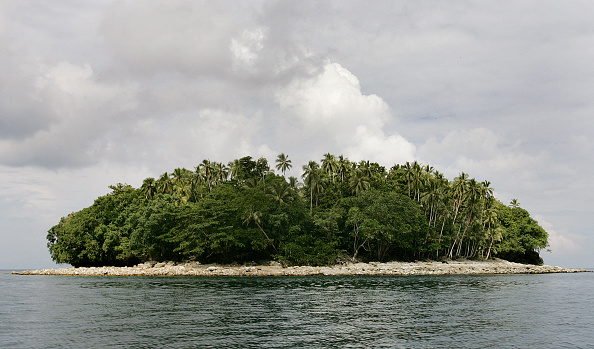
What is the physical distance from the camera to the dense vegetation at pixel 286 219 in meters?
73.8

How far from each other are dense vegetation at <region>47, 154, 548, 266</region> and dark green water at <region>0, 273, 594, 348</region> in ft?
107

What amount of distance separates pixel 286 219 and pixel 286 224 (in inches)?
95.8

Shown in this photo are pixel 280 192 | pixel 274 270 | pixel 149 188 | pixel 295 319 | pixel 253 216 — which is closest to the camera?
pixel 295 319

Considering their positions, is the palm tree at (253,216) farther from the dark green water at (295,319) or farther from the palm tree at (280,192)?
the dark green water at (295,319)

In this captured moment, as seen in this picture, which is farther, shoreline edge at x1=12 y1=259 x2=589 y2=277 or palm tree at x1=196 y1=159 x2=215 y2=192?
palm tree at x1=196 y1=159 x2=215 y2=192

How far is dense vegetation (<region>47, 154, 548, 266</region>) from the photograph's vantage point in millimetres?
73750

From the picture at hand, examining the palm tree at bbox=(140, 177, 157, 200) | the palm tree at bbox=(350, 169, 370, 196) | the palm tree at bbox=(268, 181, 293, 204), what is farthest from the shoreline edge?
the palm tree at bbox=(140, 177, 157, 200)

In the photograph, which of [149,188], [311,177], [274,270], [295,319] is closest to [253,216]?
[274,270]

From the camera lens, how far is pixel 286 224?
76.2 metres

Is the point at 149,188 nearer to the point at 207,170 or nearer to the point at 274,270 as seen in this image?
the point at 207,170

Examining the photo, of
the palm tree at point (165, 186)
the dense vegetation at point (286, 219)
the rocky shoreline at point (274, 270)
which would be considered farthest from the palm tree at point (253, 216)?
the palm tree at point (165, 186)

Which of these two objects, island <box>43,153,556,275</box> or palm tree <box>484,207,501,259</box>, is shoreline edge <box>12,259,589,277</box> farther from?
palm tree <box>484,207,501,259</box>

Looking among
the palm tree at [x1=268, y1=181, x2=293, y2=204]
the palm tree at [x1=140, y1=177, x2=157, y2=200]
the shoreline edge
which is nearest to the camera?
the shoreline edge

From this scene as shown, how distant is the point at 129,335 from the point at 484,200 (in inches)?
3445
